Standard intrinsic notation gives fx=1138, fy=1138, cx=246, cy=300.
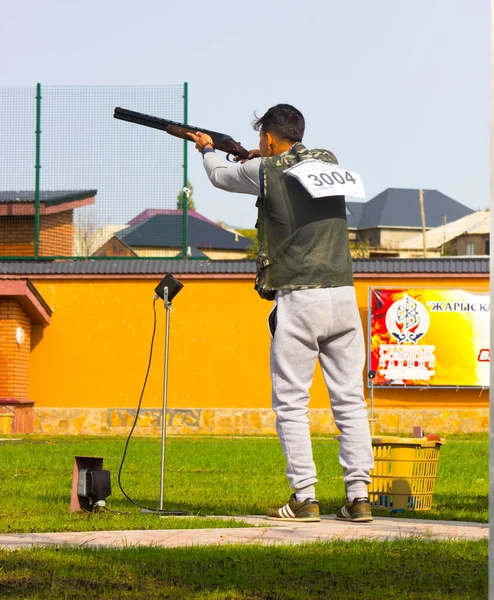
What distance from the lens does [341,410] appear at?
6.68m

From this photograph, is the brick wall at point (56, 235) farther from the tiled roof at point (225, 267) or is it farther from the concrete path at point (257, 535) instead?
the concrete path at point (257, 535)

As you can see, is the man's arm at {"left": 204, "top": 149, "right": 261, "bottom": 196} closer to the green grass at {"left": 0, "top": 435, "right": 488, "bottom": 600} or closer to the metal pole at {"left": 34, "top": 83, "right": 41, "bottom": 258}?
the green grass at {"left": 0, "top": 435, "right": 488, "bottom": 600}

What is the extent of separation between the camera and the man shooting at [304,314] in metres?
6.55


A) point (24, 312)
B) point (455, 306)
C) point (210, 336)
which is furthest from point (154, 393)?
point (455, 306)

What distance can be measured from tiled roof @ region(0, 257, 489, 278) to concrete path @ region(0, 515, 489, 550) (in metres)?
16.6

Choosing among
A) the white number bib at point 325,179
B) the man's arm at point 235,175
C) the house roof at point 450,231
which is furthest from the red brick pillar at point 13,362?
the house roof at point 450,231

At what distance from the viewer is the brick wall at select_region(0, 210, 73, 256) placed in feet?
79.5

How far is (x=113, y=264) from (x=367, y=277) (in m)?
5.17

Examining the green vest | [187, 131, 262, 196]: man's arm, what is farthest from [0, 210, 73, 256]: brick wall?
the green vest

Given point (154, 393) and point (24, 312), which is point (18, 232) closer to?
point (24, 312)

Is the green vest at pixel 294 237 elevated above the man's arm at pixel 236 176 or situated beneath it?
situated beneath

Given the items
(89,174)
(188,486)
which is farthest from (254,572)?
(89,174)

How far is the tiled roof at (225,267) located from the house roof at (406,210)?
83.2 m

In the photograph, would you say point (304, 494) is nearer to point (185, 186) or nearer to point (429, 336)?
point (429, 336)
